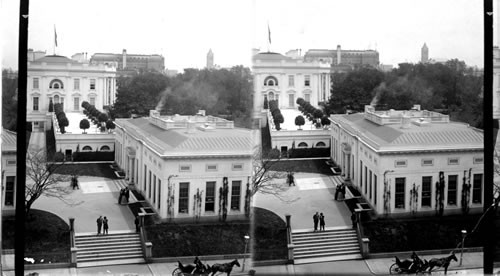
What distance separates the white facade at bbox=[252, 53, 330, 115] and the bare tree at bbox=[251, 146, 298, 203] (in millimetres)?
280

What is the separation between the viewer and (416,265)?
3928mm

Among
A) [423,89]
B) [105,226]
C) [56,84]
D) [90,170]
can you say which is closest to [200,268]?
[105,226]

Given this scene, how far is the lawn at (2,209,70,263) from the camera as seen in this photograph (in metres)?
3.78

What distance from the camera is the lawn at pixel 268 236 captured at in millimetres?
3920

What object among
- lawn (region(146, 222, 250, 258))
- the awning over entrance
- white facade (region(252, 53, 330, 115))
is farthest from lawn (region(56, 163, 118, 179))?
white facade (region(252, 53, 330, 115))

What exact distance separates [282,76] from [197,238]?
104cm

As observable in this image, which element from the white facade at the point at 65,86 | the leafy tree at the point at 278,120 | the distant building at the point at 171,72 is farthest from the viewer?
the leafy tree at the point at 278,120

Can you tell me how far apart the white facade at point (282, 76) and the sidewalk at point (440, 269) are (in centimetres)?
100

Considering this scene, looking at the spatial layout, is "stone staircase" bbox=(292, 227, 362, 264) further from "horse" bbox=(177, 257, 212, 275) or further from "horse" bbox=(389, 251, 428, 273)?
"horse" bbox=(177, 257, 212, 275)

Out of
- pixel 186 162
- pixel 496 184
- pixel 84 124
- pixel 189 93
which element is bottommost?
pixel 496 184

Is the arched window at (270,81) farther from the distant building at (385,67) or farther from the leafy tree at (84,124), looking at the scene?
the leafy tree at (84,124)

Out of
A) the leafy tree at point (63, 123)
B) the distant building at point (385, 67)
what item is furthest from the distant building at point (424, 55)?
the leafy tree at point (63, 123)

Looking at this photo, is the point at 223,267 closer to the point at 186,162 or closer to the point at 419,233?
the point at 186,162

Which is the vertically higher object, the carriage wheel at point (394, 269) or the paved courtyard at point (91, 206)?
the paved courtyard at point (91, 206)
